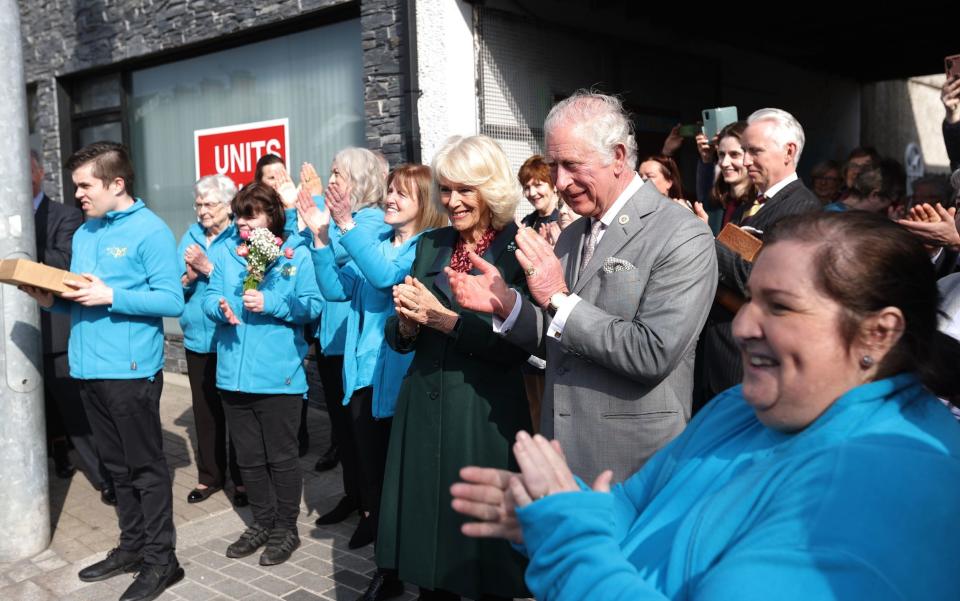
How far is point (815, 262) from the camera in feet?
4.65

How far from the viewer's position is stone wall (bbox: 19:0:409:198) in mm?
6711

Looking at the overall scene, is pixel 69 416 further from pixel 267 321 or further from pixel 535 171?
pixel 535 171

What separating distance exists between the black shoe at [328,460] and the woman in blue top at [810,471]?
4380 millimetres

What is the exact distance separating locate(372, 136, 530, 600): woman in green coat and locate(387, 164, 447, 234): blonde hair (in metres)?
0.70

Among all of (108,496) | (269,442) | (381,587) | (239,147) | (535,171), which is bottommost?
(108,496)

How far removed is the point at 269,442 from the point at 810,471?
350 cm

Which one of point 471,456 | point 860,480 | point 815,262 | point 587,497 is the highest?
point 815,262

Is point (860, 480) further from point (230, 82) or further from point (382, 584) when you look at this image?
point (230, 82)

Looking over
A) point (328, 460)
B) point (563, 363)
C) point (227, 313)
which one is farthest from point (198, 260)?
point (563, 363)

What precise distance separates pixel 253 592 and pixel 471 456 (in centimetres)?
164

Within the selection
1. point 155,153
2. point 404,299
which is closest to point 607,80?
point 155,153

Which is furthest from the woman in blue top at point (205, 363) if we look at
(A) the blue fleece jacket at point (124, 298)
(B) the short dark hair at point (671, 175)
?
(B) the short dark hair at point (671, 175)

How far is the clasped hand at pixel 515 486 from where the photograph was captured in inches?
62.5

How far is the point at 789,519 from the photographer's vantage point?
50.3 inches
